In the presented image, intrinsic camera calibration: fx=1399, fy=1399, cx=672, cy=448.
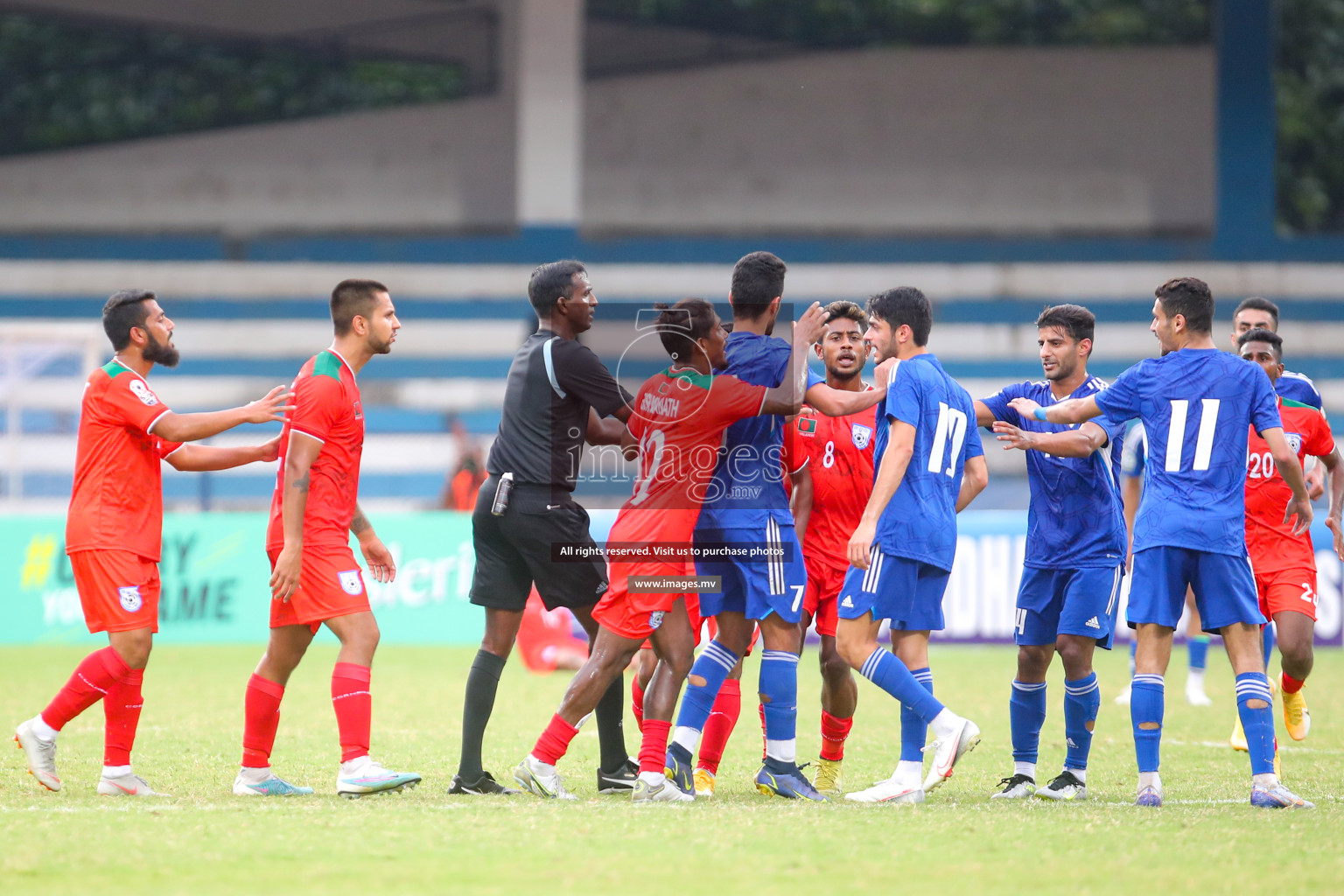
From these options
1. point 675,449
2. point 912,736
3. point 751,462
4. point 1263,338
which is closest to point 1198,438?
point 912,736

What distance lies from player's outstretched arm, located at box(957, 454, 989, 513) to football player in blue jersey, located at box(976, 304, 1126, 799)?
0.85 feet

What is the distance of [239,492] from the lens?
19609 millimetres

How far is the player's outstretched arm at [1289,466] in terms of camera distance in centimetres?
645

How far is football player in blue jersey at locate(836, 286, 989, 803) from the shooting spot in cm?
634

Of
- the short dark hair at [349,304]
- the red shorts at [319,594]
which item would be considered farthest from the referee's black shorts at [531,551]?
the short dark hair at [349,304]

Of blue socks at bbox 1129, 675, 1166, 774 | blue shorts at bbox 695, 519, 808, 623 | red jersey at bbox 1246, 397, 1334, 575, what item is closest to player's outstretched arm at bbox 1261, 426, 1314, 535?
red jersey at bbox 1246, 397, 1334, 575

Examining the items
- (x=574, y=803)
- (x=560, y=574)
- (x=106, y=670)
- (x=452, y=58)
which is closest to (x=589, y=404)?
(x=560, y=574)

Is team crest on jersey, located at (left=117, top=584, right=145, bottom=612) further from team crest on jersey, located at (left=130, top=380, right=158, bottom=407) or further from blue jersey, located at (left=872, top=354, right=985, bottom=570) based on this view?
→ blue jersey, located at (left=872, top=354, right=985, bottom=570)

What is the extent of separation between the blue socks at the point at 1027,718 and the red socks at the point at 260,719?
11.6 feet

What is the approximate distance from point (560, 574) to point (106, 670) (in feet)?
7.01

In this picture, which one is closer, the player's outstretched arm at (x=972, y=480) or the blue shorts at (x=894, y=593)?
the blue shorts at (x=894, y=593)

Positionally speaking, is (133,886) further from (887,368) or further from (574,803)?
(887,368)

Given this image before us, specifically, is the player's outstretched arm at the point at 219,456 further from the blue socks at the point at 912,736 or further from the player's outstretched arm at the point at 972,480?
the player's outstretched arm at the point at 972,480

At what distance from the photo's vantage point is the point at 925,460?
261 inches
